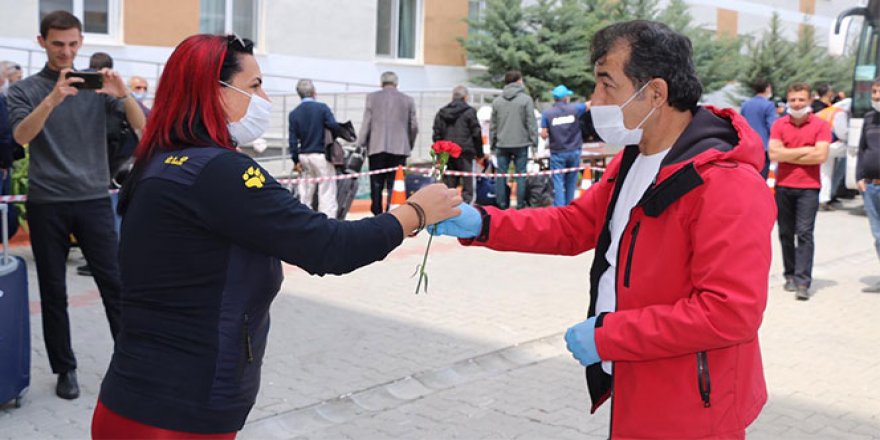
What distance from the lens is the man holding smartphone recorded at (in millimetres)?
5602

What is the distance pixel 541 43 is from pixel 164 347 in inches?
768

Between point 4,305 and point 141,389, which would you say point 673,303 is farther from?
point 4,305

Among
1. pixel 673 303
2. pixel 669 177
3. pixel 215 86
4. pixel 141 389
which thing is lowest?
pixel 141 389

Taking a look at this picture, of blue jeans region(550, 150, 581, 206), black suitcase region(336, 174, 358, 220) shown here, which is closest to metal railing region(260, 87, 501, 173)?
black suitcase region(336, 174, 358, 220)

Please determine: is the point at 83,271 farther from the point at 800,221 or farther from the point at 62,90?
the point at 800,221

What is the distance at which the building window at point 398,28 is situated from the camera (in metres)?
20.5

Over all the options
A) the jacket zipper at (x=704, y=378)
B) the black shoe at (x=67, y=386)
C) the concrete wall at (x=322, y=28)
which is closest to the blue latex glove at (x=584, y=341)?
the jacket zipper at (x=704, y=378)

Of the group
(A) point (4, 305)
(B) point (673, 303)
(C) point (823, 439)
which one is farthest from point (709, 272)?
(A) point (4, 305)

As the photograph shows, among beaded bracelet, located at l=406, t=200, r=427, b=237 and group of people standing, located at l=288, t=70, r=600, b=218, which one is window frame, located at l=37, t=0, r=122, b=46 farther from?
beaded bracelet, located at l=406, t=200, r=427, b=237

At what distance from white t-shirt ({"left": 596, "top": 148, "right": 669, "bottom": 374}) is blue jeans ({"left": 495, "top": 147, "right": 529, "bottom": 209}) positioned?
11722 mm

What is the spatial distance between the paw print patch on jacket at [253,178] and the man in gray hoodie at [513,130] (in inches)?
469

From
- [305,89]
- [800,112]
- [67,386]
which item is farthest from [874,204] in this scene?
[67,386]

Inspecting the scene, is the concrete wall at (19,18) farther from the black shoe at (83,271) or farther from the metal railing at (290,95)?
the black shoe at (83,271)

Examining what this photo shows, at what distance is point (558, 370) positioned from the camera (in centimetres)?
672
